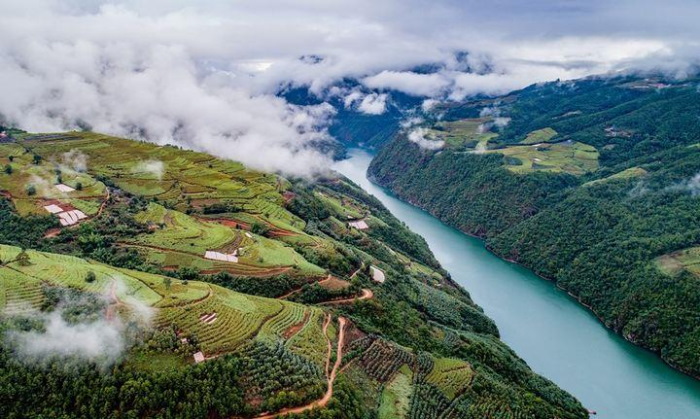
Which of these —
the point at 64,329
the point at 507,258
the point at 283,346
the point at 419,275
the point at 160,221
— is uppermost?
the point at 64,329

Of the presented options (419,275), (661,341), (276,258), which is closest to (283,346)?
(276,258)

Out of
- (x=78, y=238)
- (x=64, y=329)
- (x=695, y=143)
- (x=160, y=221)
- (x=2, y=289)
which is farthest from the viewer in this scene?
(x=695, y=143)

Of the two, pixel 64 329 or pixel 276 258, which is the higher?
pixel 64 329

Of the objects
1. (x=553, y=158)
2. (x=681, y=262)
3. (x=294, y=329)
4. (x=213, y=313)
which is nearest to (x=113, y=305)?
(x=213, y=313)

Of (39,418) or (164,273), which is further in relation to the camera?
(164,273)

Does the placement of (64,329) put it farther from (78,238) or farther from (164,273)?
(78,238)

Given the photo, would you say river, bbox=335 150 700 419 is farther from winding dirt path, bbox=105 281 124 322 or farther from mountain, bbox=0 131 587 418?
winding dirt path, bbox=105 281 124 322

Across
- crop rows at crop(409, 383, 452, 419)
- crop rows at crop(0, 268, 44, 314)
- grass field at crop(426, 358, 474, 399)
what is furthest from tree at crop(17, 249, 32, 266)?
grass field at crop(426, 358, 474, 399)

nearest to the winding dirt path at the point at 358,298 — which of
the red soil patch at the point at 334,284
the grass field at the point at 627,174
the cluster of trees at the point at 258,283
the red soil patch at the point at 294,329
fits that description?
the red soil patch at the point at 334,284
